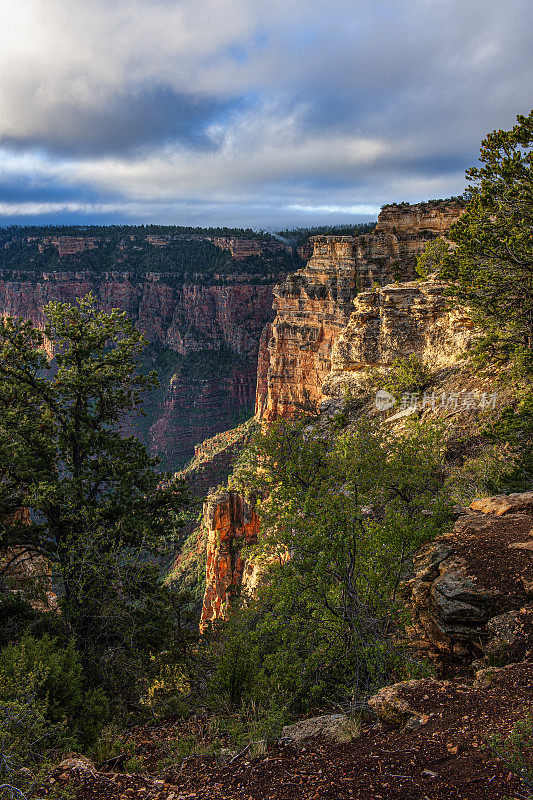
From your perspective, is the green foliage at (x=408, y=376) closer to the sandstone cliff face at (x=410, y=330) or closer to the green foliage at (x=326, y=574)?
the sandstone cliff face at (x=410, y=330)

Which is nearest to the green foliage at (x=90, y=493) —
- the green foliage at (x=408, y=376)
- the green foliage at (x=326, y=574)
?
the green foliage at (x=326, y=574)

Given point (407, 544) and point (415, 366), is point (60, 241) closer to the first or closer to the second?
point (415, 366)

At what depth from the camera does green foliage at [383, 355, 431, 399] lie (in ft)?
84.7

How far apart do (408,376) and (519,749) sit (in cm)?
2247

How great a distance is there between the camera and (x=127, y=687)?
36.2 ft

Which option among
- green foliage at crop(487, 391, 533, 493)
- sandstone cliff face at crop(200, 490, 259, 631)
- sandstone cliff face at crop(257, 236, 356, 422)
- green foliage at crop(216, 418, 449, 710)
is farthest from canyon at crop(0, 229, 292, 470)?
green foliage at crop(216, 418, 449, 710)

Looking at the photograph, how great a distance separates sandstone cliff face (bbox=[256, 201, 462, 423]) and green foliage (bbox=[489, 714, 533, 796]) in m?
Result: 22.7

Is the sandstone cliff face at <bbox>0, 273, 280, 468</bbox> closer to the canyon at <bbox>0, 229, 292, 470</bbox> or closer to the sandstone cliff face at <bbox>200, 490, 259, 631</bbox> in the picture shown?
the canyon at <bbox>0, 229, 292, 470</bbox>

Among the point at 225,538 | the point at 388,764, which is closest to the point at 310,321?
the point at 225,538

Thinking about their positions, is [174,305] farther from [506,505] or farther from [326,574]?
[326,574]

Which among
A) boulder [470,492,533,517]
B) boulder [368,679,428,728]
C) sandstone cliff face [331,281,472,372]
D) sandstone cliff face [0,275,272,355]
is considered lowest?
boulder [368,679,428,728]

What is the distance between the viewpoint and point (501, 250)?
15.5 m

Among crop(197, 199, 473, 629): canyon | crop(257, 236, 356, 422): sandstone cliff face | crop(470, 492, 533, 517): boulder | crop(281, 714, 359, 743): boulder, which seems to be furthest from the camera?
crop(257, 236, 356, 422): sandstone cliff face

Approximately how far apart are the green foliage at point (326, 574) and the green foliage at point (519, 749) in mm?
2804
